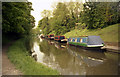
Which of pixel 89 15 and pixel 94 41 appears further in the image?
pixel 89 15

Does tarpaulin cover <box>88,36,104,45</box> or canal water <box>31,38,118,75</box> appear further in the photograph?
tarpaulin cover <box>88,36,104,45</box>

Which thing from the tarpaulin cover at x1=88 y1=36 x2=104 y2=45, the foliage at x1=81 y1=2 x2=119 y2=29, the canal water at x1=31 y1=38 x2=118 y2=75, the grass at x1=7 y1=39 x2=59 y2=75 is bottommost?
the canal water at x1=31 y1=38 x2=118 y2=75

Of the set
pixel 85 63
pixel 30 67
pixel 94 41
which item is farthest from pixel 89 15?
pixel 30 67

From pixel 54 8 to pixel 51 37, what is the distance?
15322 mm

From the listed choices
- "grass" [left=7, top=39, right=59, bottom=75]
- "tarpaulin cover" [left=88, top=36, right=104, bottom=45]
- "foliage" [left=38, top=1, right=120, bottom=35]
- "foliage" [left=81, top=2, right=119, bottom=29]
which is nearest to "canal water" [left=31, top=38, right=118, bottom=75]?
"tarpaulin cover" [left=88, top=36, right=104, bottom=45]

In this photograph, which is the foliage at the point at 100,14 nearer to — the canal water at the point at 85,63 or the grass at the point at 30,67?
the canal water at the point at 85,63

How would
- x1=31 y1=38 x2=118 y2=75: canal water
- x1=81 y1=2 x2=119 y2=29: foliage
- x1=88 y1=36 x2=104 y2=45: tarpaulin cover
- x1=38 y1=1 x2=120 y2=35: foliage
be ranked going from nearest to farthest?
x1=31 y1=38 x2=118 y2=75: canal water < x1=88 y1=36 x2=104 y2=45: tarpaulin cover < x1=81 y1=2 x2=119 y2=29: foliage < x1=38 y1=1 x2=120 y2=35: foliage

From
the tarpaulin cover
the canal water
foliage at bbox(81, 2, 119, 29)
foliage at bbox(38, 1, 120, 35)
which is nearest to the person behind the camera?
the canal water

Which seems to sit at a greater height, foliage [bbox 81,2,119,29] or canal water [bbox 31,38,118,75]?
foliage [bbox 81,2,119,29]

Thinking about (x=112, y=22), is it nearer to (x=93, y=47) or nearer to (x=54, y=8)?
(x=93, y=47)

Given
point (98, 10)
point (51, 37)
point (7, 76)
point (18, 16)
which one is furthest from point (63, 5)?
point (7, 76)

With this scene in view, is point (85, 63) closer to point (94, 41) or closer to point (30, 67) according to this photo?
point (30, 67)

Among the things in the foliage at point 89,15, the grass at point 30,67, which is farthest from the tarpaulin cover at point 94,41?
the foliage at point 89,15

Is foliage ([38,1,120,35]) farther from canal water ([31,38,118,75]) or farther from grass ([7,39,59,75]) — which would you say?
grass ([7,39,59,75])
